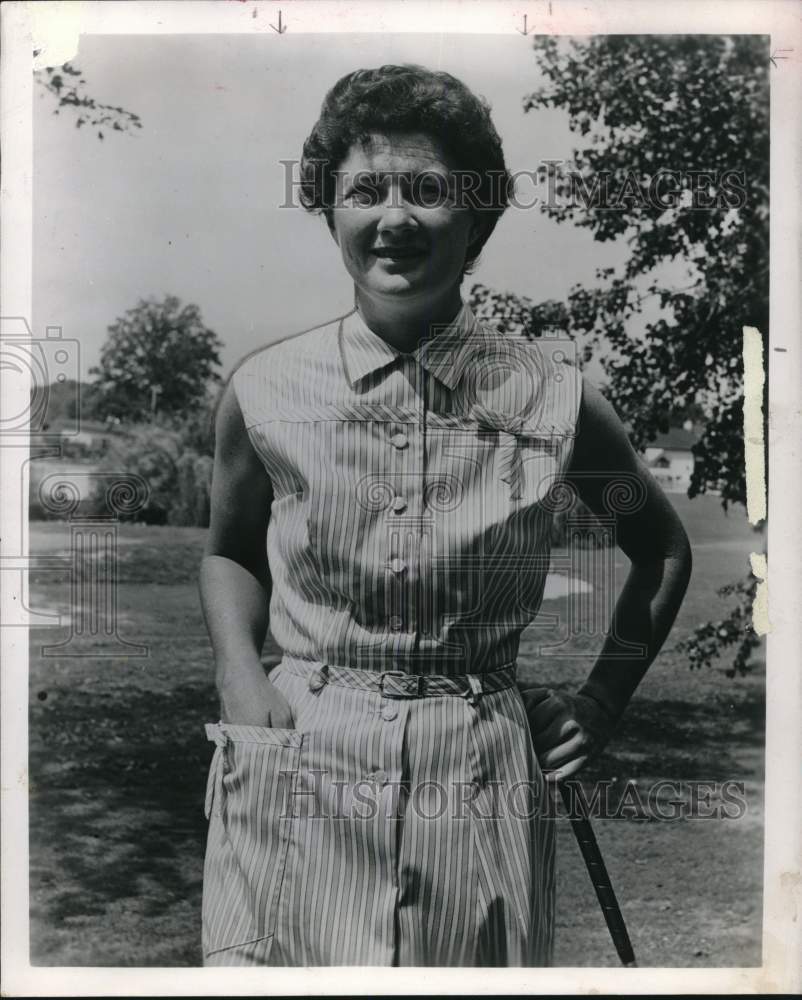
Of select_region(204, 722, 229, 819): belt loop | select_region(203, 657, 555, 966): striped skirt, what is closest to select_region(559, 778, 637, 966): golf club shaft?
select_region(203, 657, 555, 966): striped skirt

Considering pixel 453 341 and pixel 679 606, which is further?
pixel 679 606

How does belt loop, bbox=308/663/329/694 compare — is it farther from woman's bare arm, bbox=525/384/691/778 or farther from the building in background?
the building in background

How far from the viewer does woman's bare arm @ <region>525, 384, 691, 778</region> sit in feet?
8.14

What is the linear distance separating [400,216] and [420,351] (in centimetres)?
29

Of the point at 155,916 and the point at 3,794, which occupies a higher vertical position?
the point at 3,794

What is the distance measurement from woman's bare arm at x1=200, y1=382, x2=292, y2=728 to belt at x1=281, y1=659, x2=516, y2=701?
0.18 metres

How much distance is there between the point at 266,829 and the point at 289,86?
1.66 meters

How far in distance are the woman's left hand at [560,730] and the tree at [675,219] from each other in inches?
12.9

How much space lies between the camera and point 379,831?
7.50ft

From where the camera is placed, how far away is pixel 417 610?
7.53ft

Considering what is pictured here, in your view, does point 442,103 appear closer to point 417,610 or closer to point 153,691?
point 417,610

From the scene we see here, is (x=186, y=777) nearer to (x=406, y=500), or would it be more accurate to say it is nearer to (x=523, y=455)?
(x=406, y=500)

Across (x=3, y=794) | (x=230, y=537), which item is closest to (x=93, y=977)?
(x=3, y=794)

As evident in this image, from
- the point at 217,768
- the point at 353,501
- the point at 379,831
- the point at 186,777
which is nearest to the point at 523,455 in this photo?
the point at 353,501
